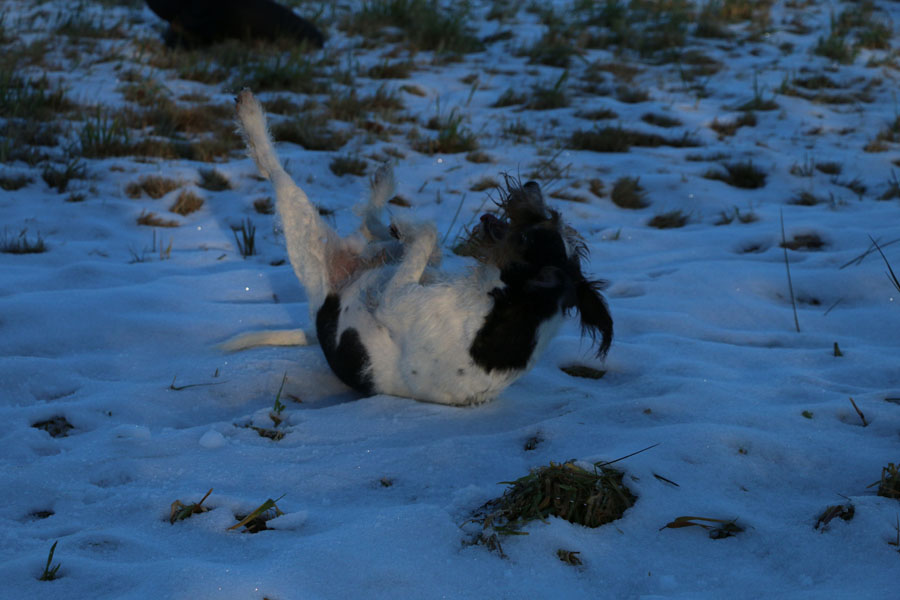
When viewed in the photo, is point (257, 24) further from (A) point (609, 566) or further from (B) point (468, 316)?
(A) point (609, 566)

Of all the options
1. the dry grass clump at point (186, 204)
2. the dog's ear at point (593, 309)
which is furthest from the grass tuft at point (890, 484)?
the dry grass clump at point (186, 204)

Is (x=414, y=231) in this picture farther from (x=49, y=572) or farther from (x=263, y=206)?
(x=263, y=206)

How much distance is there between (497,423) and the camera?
2.60 m

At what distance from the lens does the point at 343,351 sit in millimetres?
2801

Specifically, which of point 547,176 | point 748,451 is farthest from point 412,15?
point 748,451

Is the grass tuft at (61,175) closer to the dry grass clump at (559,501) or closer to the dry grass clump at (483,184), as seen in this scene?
the dry grass clump at (483,184)

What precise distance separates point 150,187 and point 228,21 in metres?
3.05

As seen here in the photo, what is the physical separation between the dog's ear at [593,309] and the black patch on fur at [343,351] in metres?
0.73

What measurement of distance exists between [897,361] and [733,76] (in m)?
4.95

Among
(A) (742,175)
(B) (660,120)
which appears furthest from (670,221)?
(B) (660,120)

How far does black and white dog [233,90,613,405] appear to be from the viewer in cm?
253

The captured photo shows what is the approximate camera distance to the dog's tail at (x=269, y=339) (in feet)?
10.1

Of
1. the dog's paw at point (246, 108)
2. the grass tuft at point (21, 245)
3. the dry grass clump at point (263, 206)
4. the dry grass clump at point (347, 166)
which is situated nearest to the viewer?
the dog's paw at point (246, 108)

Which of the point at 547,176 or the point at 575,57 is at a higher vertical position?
the point at 575,57
